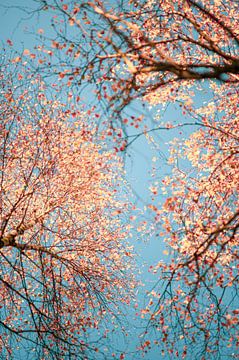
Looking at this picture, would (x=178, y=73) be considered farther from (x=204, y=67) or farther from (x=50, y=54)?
(x=50, y=54)

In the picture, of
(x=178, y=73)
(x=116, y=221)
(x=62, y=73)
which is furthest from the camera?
(x=116, y=221)

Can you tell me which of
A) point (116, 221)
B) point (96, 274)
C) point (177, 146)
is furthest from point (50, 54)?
point (116, 221)

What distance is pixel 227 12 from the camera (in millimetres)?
9141

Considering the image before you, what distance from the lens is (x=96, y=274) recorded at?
9062 millimetres

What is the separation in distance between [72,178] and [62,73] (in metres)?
4.81

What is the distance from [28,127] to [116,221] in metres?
4.31

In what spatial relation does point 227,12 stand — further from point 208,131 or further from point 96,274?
point 96,274

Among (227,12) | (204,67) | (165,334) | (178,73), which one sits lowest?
(165,334)

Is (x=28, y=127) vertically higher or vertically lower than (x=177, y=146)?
higher

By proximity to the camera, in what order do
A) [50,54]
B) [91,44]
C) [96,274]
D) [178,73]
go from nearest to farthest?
[178,73], [91,44], [50,54], [96,274]

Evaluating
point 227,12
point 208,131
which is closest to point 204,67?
point 208,131

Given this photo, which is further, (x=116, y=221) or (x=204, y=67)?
(x=116, y=221)

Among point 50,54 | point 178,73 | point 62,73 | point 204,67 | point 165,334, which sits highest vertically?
point 50,54

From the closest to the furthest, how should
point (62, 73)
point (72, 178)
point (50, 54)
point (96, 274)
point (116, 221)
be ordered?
1. point (62, 73)
2. point (50, 54)
3. point (96, 274)
4. point (72, 178)
5. point (116, 221)
